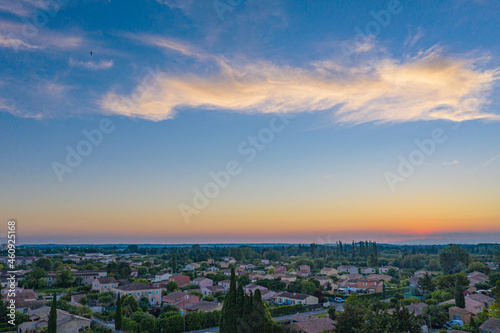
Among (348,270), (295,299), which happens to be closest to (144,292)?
(295,299)

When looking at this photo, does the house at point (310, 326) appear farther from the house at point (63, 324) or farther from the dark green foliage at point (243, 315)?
the house at point (63, 324)

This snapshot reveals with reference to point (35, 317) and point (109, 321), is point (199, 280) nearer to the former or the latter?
point (109, 321)

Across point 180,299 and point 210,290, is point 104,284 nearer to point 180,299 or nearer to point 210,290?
point 210,290

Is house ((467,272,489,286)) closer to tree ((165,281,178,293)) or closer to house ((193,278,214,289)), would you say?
house ((193,278,214,289))

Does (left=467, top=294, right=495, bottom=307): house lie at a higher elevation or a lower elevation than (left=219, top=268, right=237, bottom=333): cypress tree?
lower

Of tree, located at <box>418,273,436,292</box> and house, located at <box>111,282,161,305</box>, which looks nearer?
house, located at <box>111,282,161,305</box>

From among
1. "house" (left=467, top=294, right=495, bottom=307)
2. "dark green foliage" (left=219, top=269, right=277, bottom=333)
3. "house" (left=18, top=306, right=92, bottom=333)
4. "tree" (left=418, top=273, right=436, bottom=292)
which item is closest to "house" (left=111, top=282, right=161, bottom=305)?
"house" (left=18, top=306, right=92, bottom=333)

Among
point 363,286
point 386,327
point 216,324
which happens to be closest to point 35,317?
point 216,324

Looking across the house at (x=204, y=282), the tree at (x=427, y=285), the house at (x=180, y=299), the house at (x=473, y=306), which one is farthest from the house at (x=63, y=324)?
the tree at (x=427, y=285)
